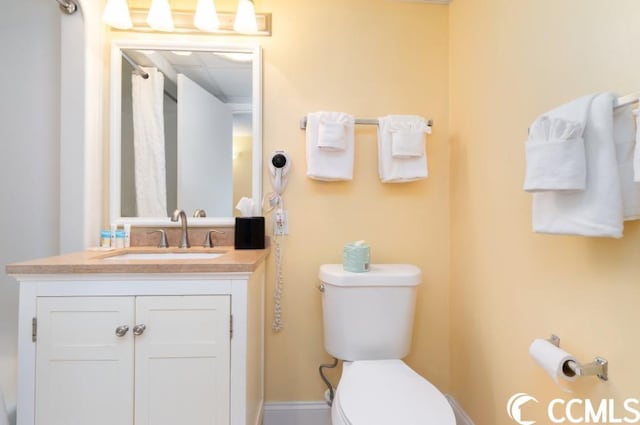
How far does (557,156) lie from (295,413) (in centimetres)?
154

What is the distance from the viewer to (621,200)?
2.22ft

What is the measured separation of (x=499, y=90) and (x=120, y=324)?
1.61 m

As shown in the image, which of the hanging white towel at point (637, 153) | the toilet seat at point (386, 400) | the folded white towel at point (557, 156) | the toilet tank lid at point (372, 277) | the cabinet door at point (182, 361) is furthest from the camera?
the toilet tank lid at point (372, 277)

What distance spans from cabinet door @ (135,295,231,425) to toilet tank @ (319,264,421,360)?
491 millimetres

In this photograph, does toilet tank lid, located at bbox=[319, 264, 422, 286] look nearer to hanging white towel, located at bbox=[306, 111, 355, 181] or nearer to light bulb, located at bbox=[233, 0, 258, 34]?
→ hanging white towel, located at bbox=[306, 111, 355, 181]

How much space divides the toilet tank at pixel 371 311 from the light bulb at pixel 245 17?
3.98 feet

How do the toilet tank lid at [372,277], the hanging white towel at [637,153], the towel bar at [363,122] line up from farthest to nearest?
the towel bar at [363,122] < the toilet tank lid at [372,277] < the hanging white towel at [637,153]

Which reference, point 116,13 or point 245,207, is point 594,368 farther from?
point 116,13

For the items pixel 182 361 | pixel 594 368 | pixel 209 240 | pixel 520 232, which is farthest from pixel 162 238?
pixel 594 368

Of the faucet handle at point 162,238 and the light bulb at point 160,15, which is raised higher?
the light bulb at point 160,15

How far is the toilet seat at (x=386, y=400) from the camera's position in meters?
0.89

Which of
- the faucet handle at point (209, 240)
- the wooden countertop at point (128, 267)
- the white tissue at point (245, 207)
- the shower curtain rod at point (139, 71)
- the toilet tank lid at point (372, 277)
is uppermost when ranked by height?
the shower curtain rod at point (139, 71)

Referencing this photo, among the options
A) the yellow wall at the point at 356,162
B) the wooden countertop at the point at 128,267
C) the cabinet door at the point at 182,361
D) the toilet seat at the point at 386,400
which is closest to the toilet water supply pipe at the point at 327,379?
the yellow wall at the point at 356,162

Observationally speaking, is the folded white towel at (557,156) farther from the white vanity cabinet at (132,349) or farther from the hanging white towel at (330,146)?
the white vanity cabinet at (132,349)
